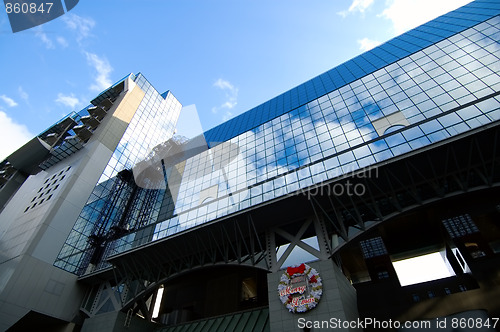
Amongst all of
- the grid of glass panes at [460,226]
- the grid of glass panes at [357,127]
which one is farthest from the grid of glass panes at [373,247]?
the grid of glass panes at [357,127]

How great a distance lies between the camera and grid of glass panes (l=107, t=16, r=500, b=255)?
23312 mm

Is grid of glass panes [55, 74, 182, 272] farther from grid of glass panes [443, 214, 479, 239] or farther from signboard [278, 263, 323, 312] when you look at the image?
grid of glass panes [443, 214, 479, 239]

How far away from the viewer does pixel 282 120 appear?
38594 mm

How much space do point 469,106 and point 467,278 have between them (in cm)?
1311

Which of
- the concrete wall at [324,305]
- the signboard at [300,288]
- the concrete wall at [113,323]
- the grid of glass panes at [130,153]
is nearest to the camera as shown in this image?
the concrete wall at [324,305]

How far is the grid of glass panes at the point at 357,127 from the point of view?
76.5 feet

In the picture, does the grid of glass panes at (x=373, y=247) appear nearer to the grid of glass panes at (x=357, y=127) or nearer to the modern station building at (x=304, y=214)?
the modern station building at (x=304, y=214)

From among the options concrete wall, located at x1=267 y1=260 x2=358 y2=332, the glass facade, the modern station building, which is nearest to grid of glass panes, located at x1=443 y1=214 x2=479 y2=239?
the modern station building

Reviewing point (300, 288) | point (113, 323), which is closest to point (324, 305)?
point (300, 288)

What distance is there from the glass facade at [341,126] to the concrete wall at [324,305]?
5732 mm

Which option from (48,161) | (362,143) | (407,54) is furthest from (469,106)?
(48,161)

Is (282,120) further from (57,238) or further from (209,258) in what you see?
(57,238)

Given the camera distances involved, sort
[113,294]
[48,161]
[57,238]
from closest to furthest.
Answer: [113,294], [57,238], [48,161]

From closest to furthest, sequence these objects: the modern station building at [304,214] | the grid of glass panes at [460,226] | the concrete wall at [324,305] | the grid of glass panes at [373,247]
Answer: the concrete wall at [324,305]
the modern station building at [304,214]
the grid of glass panes at [460,226]
the grid of glass panes at [373,247]
